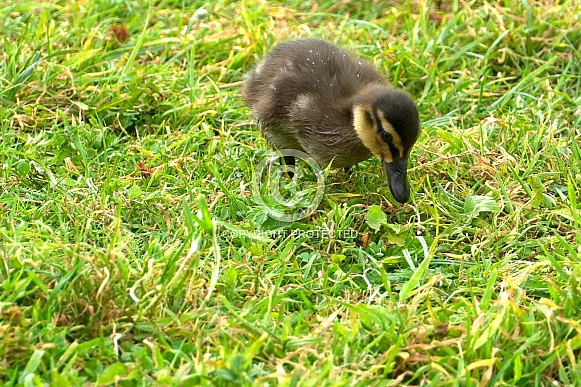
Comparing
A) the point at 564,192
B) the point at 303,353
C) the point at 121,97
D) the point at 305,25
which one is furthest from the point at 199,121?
the point at 303,353

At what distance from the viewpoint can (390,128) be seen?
3.68m

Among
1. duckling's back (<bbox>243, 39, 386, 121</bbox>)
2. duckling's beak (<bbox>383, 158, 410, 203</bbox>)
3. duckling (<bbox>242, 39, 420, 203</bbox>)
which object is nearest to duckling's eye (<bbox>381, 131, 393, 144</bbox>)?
duckling (<bbox>242, 39, 420, 203</bbox>)

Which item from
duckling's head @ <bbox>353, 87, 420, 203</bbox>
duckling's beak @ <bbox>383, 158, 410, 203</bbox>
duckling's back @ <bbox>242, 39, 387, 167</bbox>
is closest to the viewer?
duckling's head @ <bbox>353, 87, 420, 203</bbox>

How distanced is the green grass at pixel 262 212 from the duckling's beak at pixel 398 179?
4.0 inches

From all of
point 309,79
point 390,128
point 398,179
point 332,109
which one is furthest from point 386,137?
point 309,79

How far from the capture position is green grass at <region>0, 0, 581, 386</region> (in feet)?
9.09

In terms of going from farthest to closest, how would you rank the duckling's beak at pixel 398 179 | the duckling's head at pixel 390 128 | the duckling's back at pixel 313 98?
A: the duckling's back at pixel 313 98
the duckling's beak at pixel 398 179
the duckling's head at pixel 390 128

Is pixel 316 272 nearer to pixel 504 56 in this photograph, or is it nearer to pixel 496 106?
pixel 496 106

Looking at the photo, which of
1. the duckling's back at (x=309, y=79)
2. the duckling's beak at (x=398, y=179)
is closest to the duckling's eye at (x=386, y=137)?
the duckling's beak at (x=398, y=179)

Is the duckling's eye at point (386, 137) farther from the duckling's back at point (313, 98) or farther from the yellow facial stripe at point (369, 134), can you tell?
the duckling's back at point (313, 98)

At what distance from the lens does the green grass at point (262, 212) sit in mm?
2771

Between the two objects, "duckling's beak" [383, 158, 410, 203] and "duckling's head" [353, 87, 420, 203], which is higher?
"duckling's head" [353, 87, 420, 203]

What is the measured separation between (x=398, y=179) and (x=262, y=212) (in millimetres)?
586

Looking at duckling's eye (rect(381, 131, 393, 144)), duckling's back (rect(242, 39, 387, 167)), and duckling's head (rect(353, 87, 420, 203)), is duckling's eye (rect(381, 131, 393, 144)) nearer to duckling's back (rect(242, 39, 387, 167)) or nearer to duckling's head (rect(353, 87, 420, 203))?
duckling's head (rect(353, 87, 420, 203))
